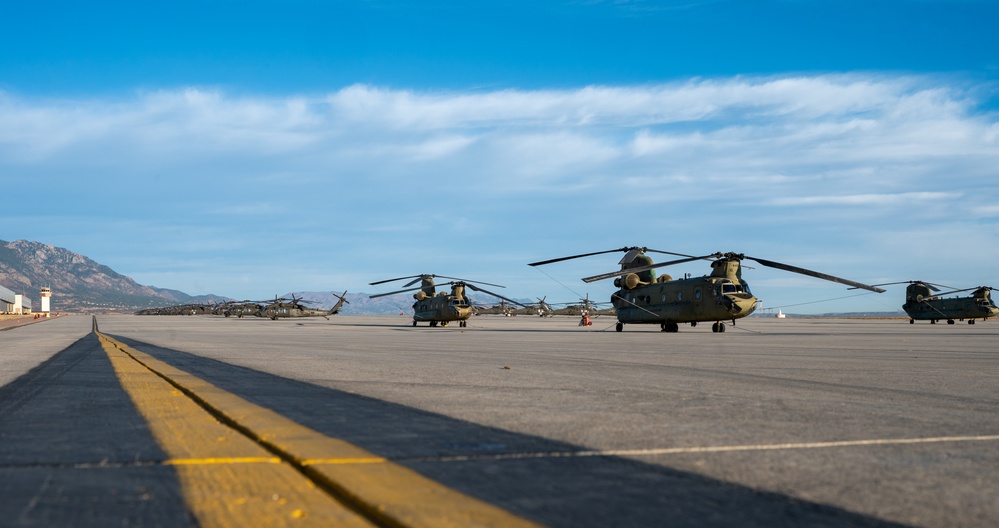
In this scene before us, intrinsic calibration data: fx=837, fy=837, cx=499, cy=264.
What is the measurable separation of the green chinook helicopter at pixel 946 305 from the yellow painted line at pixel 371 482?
69.0m

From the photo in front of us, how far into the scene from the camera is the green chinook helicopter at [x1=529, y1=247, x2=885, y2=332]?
3481 cm

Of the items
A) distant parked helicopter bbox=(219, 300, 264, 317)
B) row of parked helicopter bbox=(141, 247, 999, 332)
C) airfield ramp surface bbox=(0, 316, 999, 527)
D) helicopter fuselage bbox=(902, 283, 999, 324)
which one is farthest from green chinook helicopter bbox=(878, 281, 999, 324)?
distant parked helicopter bbox=(219, 300, 264, 317)

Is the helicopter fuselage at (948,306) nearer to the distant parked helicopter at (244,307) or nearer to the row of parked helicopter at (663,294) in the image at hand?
the row of parked helicopter at (663,294)

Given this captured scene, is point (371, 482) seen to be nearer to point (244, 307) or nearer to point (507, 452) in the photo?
point (507, 452)

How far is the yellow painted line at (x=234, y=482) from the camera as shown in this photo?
321 centimetres

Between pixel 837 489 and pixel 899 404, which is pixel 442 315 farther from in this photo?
pixel 837 489

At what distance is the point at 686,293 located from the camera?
3675cm

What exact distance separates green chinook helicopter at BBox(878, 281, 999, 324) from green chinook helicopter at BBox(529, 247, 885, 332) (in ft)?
116

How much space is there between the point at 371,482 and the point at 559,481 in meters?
0.87

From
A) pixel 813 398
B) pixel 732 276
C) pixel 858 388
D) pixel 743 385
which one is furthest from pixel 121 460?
pixel 732 276

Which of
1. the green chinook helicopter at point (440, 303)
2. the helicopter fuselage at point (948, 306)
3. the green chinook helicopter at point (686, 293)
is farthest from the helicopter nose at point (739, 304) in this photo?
the helicopter fuselage at point (948, 306)

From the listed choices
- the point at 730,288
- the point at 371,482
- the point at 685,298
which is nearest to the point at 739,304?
the point at 730,288

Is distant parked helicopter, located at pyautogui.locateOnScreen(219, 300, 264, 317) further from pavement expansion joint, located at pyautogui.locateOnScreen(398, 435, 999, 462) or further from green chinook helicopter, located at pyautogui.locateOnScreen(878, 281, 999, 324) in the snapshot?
pavement expansion joint, located at pyautogui.locateOnScreen(398, 435, 999, 462)

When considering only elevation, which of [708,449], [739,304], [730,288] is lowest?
[708,449]
